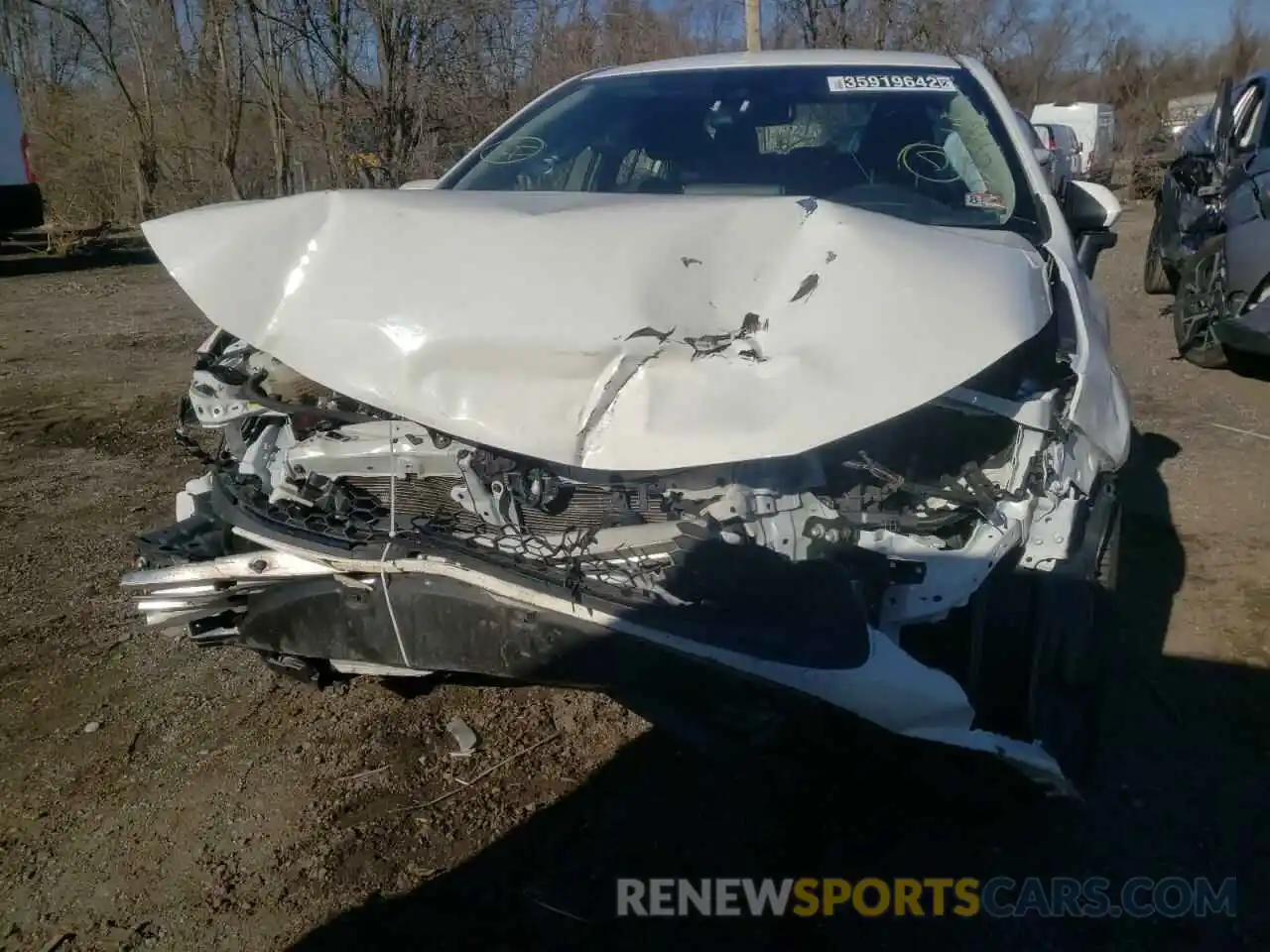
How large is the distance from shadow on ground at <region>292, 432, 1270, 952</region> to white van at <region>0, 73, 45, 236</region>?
493 inches

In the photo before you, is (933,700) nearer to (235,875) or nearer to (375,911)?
(375,911)

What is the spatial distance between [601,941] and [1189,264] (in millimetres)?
6636

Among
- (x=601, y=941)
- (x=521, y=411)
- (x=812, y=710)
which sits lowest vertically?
(x=601, y=941)

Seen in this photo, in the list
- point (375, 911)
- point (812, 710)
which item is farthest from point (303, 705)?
point (812, 710)

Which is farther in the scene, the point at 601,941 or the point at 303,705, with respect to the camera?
the point at 303,705

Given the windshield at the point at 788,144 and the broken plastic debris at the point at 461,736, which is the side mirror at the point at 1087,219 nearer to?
the windshield at the point at 788,144

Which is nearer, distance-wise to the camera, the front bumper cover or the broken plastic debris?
the front bumper cover

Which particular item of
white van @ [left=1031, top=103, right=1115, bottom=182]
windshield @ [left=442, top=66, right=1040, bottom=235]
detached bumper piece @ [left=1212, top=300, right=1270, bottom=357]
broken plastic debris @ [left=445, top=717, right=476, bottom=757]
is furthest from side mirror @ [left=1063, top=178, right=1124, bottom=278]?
white van @ [left=1031, top=103, right=1115, bottom=182]

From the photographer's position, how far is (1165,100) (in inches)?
1153

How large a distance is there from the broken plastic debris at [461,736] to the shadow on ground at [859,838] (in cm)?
37

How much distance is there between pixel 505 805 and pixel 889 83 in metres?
2.63

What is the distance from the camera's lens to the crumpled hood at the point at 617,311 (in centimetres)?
199

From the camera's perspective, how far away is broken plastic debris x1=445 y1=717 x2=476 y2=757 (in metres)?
2.90
